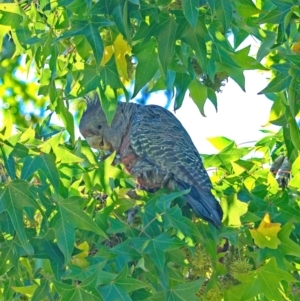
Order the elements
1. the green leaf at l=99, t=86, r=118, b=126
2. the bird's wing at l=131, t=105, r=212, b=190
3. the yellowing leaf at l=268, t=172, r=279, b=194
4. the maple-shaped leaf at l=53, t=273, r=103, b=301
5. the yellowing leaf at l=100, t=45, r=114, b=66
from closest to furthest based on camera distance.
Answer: the maple-shaped leaf at l=53, t=273, r=103, b=301, the yellowing leaf at l=100, t=45, r=114, b=66, the green leaf at l=99, t=86, r=118, b=126, the yellowing leaf at l=268, t=172, r=279, b=194, the bird's wing at l=131, t=105, r=212, b=190

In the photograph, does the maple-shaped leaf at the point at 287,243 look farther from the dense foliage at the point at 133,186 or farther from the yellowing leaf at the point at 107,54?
the yellowing leaf at the point at 107,54

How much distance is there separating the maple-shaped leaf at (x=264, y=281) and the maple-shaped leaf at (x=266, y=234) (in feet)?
0.25

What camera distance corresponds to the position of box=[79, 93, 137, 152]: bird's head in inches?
216

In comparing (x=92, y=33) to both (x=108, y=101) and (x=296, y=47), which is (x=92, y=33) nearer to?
(x=108, y=101)

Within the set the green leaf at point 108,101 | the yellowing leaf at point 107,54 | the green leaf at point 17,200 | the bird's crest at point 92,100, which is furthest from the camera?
the bird's crest at point 92,100

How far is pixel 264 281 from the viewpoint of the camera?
372cm

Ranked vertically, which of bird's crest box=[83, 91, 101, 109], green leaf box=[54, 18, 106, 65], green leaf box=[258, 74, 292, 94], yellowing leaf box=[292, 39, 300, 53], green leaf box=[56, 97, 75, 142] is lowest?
bird's crest box=[83, 91, 101, 109]

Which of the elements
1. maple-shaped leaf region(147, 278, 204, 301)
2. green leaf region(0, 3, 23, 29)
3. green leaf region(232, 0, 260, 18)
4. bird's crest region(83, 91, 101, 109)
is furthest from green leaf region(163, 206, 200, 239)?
bird's crest region(83, 91, 101, 109)

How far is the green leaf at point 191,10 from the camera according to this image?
326 centimetres

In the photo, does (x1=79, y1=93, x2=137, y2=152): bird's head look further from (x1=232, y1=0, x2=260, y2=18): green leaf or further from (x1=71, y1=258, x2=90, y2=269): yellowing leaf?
(x1=71, y1=258, x2=90, y2=269): yellowing leaf

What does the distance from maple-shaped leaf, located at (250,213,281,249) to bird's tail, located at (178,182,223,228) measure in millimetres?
171

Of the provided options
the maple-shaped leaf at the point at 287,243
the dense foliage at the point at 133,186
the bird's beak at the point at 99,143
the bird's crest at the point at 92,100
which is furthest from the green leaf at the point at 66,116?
the bird's beak at the point at 99,143

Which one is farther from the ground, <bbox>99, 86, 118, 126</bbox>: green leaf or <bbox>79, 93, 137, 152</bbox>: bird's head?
<bbox>99, 86, 118, 126</bbox>: green leaf

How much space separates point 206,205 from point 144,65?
0.82 meters
